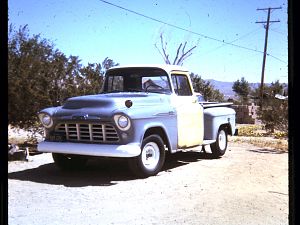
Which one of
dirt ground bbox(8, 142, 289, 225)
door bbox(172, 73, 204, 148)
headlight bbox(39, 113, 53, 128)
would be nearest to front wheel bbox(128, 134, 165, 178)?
dirt ground bbox(8, 142, 289, 225)

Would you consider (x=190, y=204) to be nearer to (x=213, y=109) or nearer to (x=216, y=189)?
(x=216, y=189)

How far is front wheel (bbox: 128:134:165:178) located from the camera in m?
5.68

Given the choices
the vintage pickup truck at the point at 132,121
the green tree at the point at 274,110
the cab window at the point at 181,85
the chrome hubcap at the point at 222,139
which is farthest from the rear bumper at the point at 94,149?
the green tree at the point at 274,110

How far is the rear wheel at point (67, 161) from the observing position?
20.4ft

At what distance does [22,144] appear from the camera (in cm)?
945

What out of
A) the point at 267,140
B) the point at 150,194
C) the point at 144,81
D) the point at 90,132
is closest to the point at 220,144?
→ the point at 144,81

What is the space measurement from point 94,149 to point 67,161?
3.47 feet

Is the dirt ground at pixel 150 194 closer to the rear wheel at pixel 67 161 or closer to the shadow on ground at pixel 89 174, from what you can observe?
the shadow on ground at pixel 89 174

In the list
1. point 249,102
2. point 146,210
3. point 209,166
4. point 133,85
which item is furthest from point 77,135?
point 249,102

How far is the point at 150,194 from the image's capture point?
4.83 metres

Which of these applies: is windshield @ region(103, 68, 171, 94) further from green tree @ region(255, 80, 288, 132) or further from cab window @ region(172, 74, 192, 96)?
green tree @ region(255, 80, 288, 132)

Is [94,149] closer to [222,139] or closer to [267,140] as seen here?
[222,139]

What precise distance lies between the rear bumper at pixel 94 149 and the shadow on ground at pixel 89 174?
42 cm
